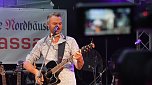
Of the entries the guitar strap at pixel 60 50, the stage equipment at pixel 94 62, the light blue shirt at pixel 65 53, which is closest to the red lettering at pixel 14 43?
the stage equipment at pixel 94 62

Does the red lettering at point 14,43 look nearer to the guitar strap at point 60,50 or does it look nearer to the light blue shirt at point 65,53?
the light blue shirt at point 65,53

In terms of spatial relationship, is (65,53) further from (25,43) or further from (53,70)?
(25,43)

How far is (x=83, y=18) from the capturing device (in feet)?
5.61

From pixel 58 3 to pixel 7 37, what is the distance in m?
1.26

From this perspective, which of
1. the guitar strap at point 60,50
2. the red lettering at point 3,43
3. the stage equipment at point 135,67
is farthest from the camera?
the red lettering at point 3,43

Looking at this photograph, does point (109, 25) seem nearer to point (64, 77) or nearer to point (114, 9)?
point (114, 9)

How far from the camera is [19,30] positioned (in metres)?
7.43

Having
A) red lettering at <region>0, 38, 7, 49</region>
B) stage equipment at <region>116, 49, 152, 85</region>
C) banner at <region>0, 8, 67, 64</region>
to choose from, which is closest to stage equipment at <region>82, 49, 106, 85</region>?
banner at <region>0, 8, 67, 64</region>

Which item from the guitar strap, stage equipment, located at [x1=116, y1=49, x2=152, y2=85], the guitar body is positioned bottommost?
the guitar body

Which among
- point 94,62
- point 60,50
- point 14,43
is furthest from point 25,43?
point 60,50

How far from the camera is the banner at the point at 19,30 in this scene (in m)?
7.37

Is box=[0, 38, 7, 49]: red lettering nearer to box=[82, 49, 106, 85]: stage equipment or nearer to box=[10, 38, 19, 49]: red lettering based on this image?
box=[10, 38, 19, 49]: red lettering

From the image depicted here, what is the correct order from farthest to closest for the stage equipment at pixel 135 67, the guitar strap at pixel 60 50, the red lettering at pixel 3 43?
1. the red lettering at pixel 3 43
2. the guitar strap at pixel 60 50
3. the stage equipment at pixel 135 67

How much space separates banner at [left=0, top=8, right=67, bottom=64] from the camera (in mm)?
7371
